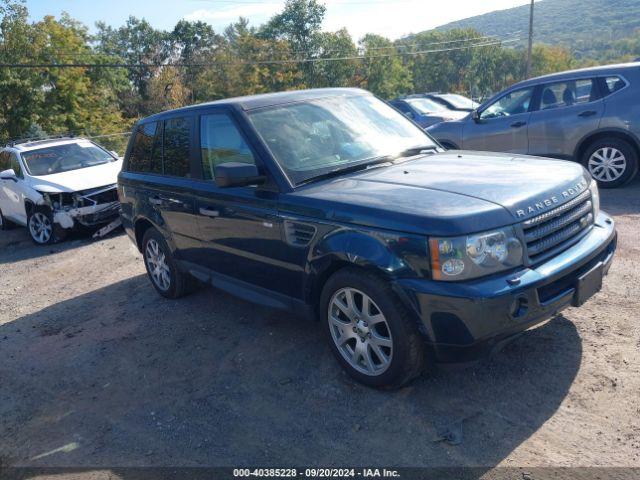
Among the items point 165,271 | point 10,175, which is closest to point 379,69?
point 10,175

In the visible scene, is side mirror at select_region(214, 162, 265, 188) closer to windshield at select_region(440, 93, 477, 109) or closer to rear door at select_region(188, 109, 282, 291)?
rear door at select_region(188, 109, 282, 291)

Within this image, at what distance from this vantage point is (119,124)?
123 ft

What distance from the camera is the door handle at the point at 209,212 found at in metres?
4.44

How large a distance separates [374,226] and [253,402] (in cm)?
146

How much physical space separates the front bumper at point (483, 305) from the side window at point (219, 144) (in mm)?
1729

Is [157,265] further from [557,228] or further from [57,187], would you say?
[57,187]

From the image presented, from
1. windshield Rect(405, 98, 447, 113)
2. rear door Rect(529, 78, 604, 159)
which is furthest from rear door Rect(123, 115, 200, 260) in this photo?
windshield Rect(405, 98, 447, 113)

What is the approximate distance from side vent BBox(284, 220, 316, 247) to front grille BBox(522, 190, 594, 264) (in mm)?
1317

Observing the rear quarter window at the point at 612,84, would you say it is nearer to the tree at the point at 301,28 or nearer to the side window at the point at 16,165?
the side window at the point at 16,165

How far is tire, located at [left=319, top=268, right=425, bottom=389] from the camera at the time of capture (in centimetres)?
318

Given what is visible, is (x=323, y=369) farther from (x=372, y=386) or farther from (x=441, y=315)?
(x=441, y=315)

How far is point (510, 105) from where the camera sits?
354 inches

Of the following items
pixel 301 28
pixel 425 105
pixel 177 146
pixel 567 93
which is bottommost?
pixel 425 105

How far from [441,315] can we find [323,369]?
1.27 metres
